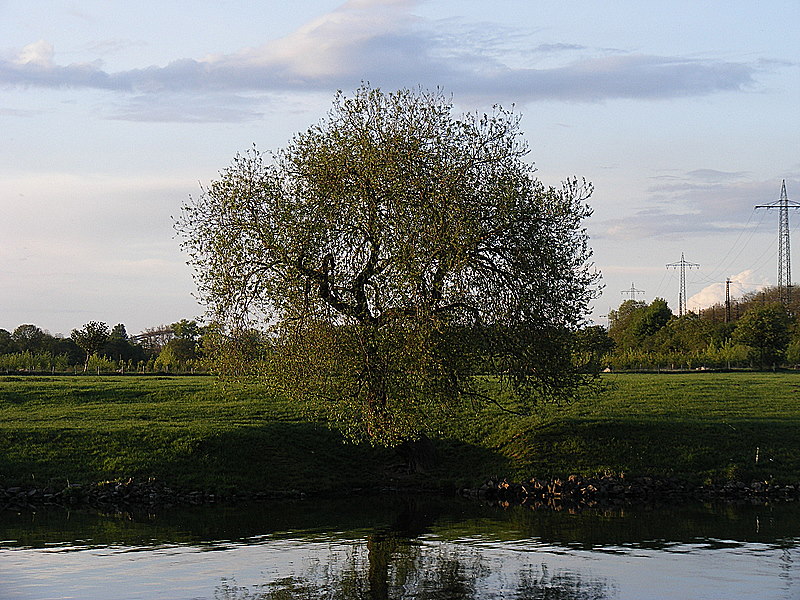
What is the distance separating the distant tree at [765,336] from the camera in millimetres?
89000

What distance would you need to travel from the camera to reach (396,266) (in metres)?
31.2

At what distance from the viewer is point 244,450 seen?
125ft

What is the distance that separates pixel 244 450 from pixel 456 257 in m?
13.2

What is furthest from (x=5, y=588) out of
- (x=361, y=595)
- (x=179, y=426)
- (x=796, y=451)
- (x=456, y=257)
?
(x=796, y=451)

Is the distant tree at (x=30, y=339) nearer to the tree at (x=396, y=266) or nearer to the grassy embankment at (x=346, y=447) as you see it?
the grassy embankment at (x=346, y=447)

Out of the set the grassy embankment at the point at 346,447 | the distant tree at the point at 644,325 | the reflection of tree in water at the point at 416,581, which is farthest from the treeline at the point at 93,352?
the distant tree at the point at 644,325

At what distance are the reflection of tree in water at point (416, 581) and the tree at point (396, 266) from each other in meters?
8.65

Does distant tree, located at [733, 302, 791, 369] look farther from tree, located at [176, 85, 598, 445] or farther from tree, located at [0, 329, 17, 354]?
tree, located at [0, 329, 17, 354]

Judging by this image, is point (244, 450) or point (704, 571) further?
point (244, 450)

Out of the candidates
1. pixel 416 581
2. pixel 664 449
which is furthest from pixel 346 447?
pixel 416 581

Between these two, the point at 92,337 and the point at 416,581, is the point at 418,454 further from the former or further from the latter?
the point at 92,337

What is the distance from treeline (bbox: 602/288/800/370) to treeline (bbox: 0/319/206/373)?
37.4 metres

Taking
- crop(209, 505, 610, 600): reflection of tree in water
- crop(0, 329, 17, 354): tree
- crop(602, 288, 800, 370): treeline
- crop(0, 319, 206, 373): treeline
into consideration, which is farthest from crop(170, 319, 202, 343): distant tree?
crop(209, 505, 610, 600): reflection of tree in water

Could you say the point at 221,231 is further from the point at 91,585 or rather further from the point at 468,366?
the point at 91,585
